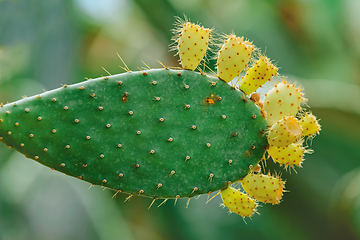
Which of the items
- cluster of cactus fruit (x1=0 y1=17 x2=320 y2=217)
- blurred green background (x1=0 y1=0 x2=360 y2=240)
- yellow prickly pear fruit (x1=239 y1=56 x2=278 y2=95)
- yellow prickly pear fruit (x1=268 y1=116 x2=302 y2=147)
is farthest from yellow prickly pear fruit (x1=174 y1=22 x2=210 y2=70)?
blurred green background (x1=0 y1=0 x2=360 y2=240)

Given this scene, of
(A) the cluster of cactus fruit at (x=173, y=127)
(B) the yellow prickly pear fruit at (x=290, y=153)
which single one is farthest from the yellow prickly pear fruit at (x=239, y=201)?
(B) the yellow prickly pear fruit at (x=290, y=153)

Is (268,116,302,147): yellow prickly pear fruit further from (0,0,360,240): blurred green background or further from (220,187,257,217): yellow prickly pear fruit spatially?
(0,0,360,240): blurred green background

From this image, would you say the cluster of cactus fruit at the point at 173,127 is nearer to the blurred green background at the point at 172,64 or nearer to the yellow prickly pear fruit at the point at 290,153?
the yellow prickly pear fruit at the point at 290,153

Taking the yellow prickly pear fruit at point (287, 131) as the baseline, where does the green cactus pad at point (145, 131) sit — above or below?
below

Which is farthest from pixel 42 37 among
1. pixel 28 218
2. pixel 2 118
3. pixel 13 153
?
pixel 2 118

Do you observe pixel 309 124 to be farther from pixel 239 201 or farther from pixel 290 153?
pixel 239 201

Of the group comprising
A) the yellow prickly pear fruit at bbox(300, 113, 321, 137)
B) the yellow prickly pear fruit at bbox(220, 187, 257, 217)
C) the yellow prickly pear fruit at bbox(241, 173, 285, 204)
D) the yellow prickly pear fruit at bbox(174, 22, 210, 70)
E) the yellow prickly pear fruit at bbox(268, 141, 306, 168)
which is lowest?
the yellow prickly pear fruit at bbox(220, 187, 257, 217)

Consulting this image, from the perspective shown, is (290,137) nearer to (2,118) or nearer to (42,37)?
(2,118)
